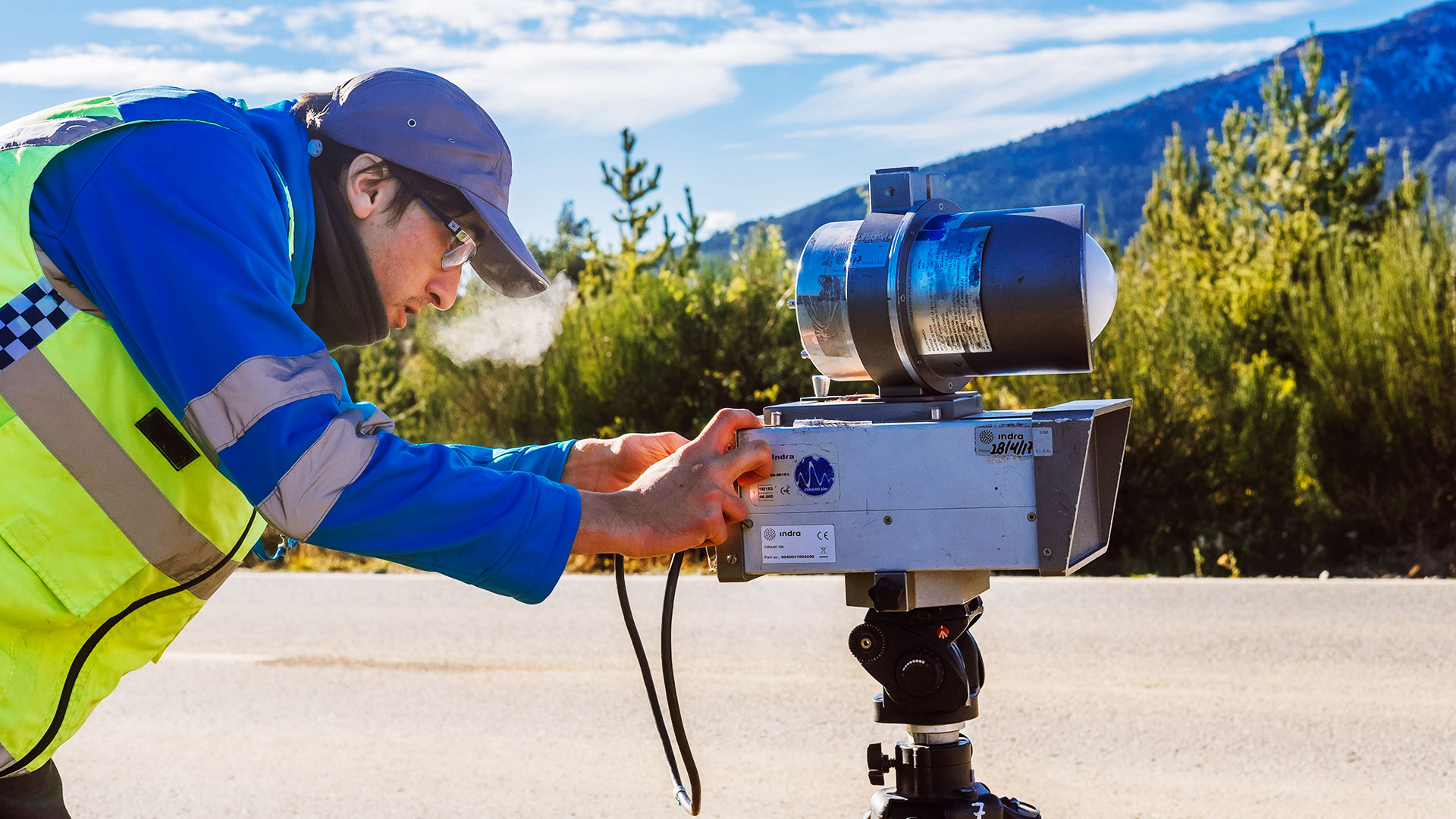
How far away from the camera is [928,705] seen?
225 centimetres

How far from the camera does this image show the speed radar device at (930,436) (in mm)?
1979

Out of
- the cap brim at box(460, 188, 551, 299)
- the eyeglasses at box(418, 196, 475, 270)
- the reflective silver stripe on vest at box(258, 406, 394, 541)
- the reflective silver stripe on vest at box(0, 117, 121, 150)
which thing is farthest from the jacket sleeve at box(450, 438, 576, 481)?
the reflective silver stripe on vest at box(0, 117, 121, 150)

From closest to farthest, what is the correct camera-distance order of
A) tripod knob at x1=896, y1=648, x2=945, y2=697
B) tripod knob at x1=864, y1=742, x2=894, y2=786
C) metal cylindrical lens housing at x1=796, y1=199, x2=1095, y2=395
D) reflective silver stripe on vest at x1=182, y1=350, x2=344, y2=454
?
1. reflective silver stripe on vest at x1=182, y1=350, x2=344, y2=454
2. metal cylindrical lens housing at x1=796, y1=199, x2=1095, y2=395
3. tripod knob at x1=896, y1=648, x2=945, y2=697
4. tripod knob at x1=864, y1=742, x2=894, y2=786

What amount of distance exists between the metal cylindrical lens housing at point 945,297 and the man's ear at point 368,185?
2.21 ft

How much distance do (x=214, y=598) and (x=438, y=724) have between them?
3762 millimetres

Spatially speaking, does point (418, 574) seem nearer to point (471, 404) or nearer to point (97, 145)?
point (471, 404)

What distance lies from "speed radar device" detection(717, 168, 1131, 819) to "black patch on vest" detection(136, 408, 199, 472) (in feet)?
2.72

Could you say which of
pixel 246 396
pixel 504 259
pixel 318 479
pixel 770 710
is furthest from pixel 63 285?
pixel 770 710

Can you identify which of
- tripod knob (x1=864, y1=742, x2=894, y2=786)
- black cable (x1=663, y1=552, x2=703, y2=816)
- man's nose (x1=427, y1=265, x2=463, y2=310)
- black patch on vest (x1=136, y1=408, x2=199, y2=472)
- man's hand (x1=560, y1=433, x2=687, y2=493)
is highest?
man's nose (x1=427, y1=265, x2=463, y2=310)

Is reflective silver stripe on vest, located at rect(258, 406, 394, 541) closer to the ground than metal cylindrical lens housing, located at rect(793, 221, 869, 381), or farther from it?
closer to the ground

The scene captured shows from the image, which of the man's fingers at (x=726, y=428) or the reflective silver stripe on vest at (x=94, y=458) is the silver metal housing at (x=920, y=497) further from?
the reflective silver stripe on vest at (x=94, y=458)

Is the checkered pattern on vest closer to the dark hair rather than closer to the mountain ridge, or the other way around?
the dark hair

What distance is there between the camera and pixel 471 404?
44.9ft

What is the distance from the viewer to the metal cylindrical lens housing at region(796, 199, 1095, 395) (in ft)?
6.58
